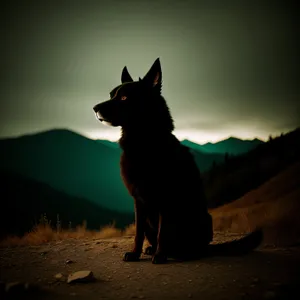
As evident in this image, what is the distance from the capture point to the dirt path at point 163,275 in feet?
9.39

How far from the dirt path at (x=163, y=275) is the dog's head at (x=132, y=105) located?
192cm

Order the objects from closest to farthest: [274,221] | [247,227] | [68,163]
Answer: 1. [274,221]
2. [247,227]
3. [68,163]

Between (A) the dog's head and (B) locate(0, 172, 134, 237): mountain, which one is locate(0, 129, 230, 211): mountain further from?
(A) the dog's head

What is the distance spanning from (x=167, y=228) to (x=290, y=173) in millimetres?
9765

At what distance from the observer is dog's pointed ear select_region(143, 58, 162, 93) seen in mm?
4297

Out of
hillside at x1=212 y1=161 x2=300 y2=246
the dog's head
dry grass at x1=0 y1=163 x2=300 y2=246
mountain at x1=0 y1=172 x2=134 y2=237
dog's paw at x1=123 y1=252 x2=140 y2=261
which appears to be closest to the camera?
the dog's head

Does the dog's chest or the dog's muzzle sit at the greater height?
the dog's muzzle

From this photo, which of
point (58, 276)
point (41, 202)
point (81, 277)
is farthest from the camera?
point (41, 202)

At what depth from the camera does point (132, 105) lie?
162 inches

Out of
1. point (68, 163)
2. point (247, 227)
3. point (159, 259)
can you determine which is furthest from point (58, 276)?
point (68, 163)

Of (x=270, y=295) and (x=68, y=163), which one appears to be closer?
(x=270, y=295)

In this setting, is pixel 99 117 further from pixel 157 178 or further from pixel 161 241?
pixel 161 241

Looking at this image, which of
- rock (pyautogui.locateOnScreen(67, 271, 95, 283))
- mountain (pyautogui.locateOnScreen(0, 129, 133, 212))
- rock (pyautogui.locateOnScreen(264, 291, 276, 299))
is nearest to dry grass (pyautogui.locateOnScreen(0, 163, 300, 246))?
rock (pyautogui.locateOnScreen(264, 291, 276, 299))

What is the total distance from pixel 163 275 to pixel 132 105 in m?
2.17
